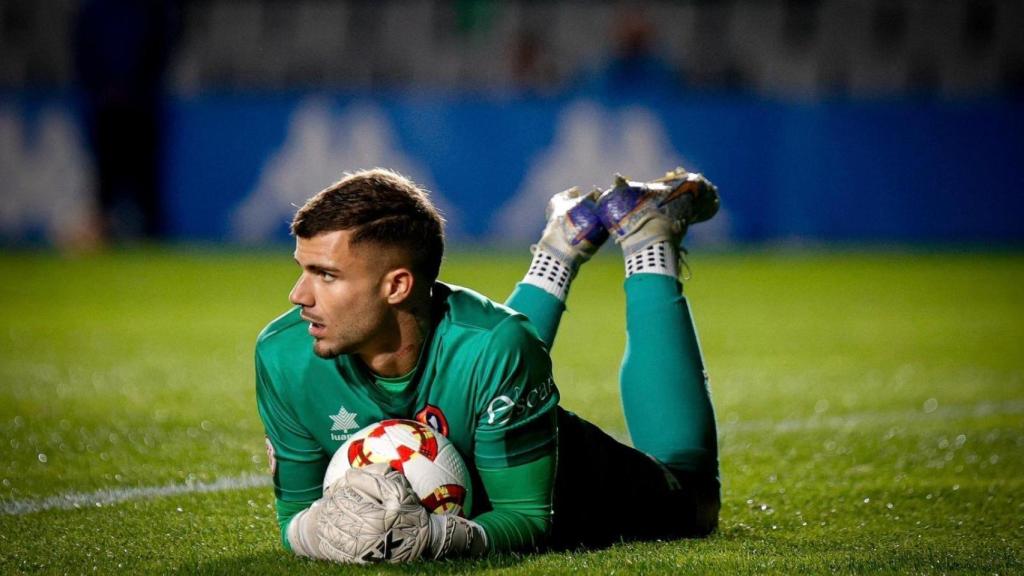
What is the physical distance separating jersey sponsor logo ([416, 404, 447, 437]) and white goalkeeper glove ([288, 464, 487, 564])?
240 mm

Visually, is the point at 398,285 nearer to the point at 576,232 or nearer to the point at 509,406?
the point at 509,406

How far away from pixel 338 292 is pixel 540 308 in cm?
134

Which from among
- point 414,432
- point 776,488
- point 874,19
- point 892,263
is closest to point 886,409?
point 776,488

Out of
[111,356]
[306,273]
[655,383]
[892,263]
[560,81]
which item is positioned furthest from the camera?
[560,81]

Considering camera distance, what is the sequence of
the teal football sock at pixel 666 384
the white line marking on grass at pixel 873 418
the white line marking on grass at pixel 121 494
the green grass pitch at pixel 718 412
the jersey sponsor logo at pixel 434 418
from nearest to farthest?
the jersey sponsor logo at pixel 434 418 → the green grass pitch at pixel 718 412 → the teal football sock at pixel 666 384 → the white line marking on grass at pixel 121 494 → the white line marking on grass at pixel 873 418

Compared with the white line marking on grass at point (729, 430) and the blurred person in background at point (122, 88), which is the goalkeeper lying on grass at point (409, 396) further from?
the blurred person in background at point (122, 88)

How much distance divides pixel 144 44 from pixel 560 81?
821 cm

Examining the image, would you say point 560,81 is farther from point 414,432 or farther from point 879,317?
point 414,432

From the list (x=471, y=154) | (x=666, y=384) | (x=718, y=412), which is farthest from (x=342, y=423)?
(x=471, y=154)

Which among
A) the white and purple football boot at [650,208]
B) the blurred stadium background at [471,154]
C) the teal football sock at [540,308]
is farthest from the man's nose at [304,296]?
the blurred stadium background at [471,154]

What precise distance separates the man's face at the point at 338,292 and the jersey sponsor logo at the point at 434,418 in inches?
10.6

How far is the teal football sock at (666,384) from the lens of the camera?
14.5 ft

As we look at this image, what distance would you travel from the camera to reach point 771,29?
78.6 ft

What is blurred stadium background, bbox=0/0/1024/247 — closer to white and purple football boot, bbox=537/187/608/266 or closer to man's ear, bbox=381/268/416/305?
white and purple football boot, bbox=537/187/608/266
